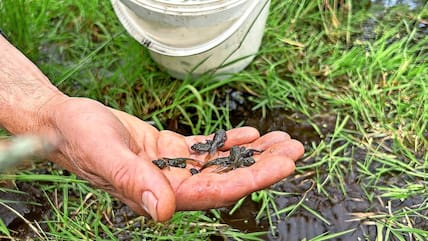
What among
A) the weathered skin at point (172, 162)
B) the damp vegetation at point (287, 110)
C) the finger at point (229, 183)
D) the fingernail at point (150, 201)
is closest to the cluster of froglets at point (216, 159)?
the weathered skin at point (172, 162)

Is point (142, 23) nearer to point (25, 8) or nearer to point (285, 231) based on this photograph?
point (25, 8)

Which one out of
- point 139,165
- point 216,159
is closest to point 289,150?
point 216,159

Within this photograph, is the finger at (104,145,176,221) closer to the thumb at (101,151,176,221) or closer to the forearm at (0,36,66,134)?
the thumb at (101,151,176,221)

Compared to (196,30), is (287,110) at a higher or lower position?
lower

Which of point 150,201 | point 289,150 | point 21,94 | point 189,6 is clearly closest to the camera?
→ point 150,201

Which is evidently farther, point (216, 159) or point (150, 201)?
point (216, 159)

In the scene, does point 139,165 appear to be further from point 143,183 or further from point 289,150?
point 289,150

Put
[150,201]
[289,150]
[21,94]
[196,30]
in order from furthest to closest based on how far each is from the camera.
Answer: [196,30] < [21,94] < [289,150] < [150,201]
